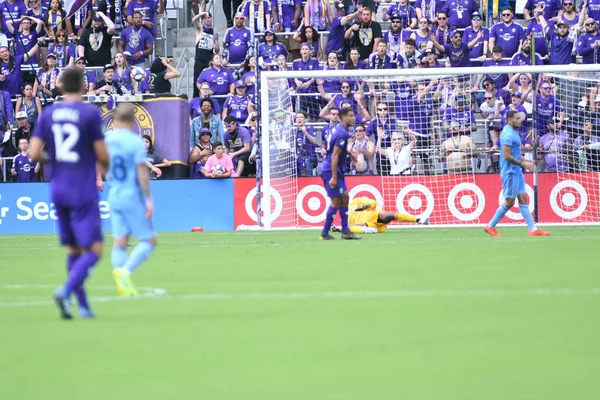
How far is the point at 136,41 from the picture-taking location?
92.2 feet

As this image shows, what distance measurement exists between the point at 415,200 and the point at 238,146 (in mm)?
4406

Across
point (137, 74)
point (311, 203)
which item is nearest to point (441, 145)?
point (311, 203)

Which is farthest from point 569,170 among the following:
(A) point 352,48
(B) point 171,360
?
(B) point 171,360

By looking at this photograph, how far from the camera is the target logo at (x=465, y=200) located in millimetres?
24297

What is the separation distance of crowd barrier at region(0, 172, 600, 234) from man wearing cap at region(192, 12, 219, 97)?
3554 mm

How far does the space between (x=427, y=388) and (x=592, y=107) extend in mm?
20062

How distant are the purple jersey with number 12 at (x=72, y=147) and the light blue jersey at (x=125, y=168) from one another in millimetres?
1734

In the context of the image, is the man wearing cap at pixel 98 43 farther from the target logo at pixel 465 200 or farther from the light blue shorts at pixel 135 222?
the light blue shorts at pixel 135 222

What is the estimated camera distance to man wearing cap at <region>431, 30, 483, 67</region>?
25.9 metres

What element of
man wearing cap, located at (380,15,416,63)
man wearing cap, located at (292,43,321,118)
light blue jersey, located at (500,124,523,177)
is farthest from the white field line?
man wearing cap, located at (380,15,416,63)

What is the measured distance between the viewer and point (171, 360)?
6.68 metres

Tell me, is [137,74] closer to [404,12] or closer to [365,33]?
[365,33]

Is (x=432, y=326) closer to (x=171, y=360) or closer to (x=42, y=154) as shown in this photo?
(x=171, y=360)

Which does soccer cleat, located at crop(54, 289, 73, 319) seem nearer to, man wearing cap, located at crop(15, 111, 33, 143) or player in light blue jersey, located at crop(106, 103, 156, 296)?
player in light blue jersey, located at crop(106, 103, 156, 296)
